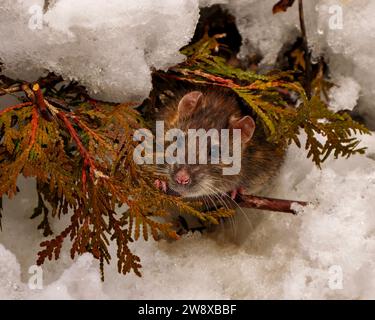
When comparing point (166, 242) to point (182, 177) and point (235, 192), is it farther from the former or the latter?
point (235, 192)

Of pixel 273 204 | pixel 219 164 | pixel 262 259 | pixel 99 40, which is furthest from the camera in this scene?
pixel 219 164

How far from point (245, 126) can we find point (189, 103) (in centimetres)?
39

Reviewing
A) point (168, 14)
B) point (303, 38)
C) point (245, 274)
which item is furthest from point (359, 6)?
point (245, 274)

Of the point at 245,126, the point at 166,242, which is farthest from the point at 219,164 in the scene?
the point at 166,242

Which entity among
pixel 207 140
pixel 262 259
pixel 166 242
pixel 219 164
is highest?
pixel 207 140

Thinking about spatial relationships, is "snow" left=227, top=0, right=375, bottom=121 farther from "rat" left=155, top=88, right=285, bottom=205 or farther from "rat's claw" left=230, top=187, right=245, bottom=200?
"rat's claw" left=230, top=187, right=245, bottom=200

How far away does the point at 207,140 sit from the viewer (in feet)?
11.0

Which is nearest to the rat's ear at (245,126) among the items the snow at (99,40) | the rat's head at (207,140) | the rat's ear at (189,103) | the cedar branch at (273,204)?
the rat's head at (207,140)

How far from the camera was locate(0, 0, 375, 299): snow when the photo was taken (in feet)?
9.09

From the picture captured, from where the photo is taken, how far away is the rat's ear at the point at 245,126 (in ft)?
10.9

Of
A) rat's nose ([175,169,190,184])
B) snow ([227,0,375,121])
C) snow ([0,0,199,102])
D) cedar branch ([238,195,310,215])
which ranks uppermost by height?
snow ([227,0,375,121])

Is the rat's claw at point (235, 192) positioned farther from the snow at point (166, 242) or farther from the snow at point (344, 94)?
the snow at point (344, 94)

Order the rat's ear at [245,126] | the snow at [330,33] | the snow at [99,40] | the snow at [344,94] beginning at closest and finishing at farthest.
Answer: the snow at [99,40]
the rat's ear at [245,126]
the snow at [330,33]
the snow at [344,94]

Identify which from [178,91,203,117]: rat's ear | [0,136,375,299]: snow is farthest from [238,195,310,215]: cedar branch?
[178,91,203,117]: rat's ear
